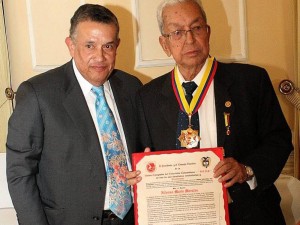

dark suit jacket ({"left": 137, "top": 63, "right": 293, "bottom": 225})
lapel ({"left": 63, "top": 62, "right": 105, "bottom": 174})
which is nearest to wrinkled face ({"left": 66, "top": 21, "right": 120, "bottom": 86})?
lapel ({"left": 63, "top": 62, "right": 105, "bottom": 174})

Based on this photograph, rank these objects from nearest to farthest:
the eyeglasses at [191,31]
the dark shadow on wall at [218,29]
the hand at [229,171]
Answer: the hand at [229,171]
the eyeglasses at [191,31]
the dark shadow on wall at [218,29]

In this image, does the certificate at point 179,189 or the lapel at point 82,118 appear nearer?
the certificate at point 179,189

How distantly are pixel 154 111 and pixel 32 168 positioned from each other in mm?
722

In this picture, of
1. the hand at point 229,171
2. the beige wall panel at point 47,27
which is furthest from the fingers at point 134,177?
the beige wall panel at point 47,27

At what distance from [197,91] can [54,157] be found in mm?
835

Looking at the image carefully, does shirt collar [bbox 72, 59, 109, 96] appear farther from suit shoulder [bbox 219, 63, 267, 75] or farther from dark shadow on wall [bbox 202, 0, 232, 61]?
dark shadow on wall [bbox 202, 0, 232, 61]

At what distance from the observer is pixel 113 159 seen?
226 cm

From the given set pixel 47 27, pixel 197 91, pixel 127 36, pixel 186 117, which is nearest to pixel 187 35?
pixel 197 91

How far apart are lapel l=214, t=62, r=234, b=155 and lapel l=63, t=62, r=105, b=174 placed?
25.6 inches

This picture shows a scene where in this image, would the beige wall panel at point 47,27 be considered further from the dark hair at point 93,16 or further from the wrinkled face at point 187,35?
the wrinkled face at point 187,35

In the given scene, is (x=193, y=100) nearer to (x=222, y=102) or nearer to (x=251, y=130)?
(x=222, y=102)

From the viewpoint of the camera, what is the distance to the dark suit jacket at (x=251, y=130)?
2.05m

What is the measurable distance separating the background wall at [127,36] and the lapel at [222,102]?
1537 mm

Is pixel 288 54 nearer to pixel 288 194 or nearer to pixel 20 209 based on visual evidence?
pixel 288 194
